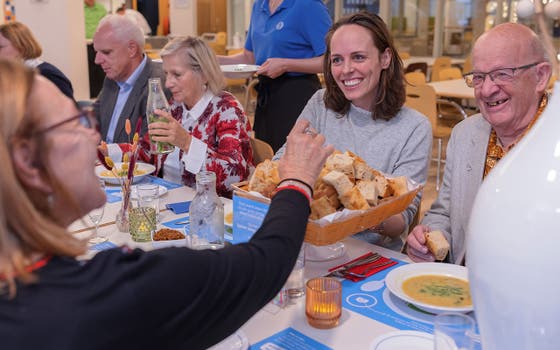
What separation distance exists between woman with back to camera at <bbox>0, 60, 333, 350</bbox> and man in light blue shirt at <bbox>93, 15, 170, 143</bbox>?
2.49m

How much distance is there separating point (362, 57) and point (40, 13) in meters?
5.98

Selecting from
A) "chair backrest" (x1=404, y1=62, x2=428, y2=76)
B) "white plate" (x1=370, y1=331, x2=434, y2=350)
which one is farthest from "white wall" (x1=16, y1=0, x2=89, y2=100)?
"white plate" (x1=370, y1=331, x2=434, y2=350)

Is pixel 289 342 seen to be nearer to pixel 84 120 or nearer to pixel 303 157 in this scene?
pixel 303 157

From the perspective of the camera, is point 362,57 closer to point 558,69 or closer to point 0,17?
point 558,69

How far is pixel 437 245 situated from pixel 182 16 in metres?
10.5

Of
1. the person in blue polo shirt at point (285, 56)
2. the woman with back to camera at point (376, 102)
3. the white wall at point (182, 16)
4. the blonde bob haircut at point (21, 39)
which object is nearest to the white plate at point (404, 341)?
the woman with back to camera at point (376, 102)

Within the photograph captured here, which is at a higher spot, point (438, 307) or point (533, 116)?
point (533, 116)

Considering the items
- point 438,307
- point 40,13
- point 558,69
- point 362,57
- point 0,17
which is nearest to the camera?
point 558,69

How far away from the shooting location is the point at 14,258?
2.43 ft

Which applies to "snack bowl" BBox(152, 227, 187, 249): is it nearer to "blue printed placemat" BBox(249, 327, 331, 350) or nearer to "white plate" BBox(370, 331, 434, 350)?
"blue printed placemat" BBox(249, 327, 331, 350)

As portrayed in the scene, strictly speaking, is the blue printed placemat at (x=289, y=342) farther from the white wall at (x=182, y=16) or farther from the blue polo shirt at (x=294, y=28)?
the white wall at (x=182, y=16)

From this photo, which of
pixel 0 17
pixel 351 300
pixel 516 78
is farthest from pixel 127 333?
pixel 0 17


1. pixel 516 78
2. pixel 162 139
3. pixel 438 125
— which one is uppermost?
pixel 516 78

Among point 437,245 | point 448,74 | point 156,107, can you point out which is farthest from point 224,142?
point 448,74
